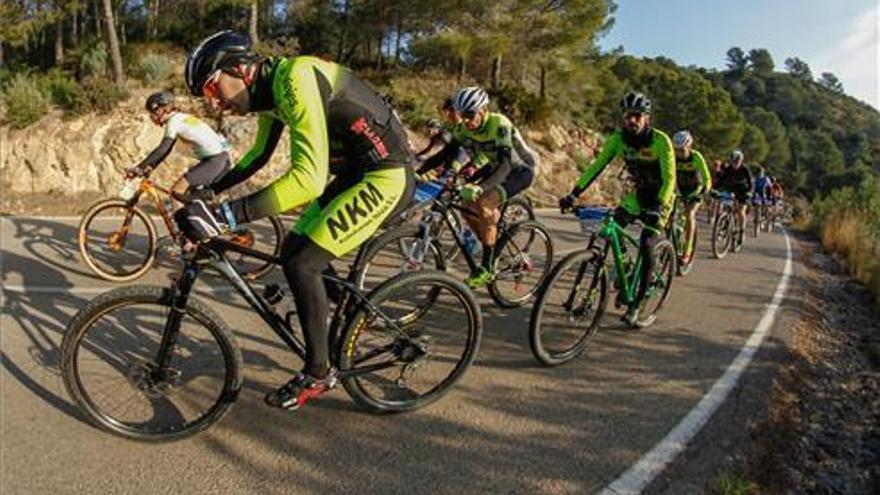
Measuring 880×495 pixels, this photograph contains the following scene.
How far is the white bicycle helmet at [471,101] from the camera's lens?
6.28 m

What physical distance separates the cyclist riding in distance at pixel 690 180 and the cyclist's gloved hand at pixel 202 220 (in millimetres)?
7717

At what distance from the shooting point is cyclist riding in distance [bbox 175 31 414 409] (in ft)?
10.3

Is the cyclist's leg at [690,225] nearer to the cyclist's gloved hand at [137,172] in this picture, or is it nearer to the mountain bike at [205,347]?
the mountain bike at [205,347]

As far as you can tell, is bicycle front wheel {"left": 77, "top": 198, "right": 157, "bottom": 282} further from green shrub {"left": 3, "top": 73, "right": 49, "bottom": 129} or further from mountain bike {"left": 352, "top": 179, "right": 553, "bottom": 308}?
green shrub {"left": 3, "top": 73, "right": 49, "bottom": 129}

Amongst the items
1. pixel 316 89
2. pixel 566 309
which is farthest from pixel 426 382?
pixel 316 89

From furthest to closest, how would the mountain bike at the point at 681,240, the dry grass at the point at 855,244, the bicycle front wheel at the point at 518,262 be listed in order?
1. the dry grass at the point at 855,244
2. the mountain bike at the point at 681,240
3. the bicycle front wheel at the point at 518,262

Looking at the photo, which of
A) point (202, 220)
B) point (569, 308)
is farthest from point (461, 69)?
point (202, 220)

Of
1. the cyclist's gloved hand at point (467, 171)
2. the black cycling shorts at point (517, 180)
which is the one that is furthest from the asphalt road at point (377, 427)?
the cyclist's gloved hand at point (467, 171)

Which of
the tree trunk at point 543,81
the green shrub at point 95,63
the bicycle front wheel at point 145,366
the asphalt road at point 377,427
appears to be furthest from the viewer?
the tree trunk at point 543,81

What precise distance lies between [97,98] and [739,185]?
15.3m

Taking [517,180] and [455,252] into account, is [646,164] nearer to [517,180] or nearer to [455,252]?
[517,180]

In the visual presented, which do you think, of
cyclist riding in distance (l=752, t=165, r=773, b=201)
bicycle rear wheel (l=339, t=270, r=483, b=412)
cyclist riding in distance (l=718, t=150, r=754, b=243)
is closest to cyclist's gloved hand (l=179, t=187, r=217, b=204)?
bicycle rear wheel (l=339, t=270, r=483, b=412)

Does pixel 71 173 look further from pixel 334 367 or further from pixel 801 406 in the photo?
pixel 801 406

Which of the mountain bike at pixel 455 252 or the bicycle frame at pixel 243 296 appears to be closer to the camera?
the bicycle frame at pixel 243 296
